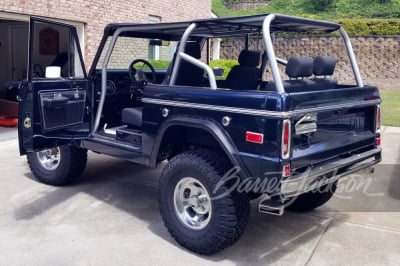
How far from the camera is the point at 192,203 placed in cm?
392

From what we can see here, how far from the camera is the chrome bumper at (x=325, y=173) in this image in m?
3.35

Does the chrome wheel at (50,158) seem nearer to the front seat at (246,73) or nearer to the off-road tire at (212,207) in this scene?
the off-road tire at (212,207)

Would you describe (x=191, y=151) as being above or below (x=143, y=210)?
above

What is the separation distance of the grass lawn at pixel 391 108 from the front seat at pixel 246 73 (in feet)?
20.1

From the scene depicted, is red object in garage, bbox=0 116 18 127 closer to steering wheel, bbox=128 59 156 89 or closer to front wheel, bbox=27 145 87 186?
front wheel, bbox=27 145 87 186

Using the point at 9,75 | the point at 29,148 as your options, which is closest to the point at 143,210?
the point at 29,148

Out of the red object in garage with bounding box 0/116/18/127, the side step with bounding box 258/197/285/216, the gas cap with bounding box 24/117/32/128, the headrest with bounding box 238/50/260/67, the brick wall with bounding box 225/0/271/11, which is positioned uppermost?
the brick wall with bounding box 225/0/271/11

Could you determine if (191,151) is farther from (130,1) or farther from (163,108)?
(130,1)

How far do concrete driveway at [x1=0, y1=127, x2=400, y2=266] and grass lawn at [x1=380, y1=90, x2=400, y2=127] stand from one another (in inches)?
191

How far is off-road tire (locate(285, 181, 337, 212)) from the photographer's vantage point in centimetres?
472

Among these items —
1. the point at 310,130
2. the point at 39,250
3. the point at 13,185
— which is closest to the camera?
the point at 310,130

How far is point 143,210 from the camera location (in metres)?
4.88

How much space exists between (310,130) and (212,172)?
0.82 m

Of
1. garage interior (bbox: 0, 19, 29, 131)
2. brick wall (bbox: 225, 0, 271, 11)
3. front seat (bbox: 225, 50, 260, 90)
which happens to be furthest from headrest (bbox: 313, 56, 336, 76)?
brick wall (bbox: 225, 0, 271, 11)
